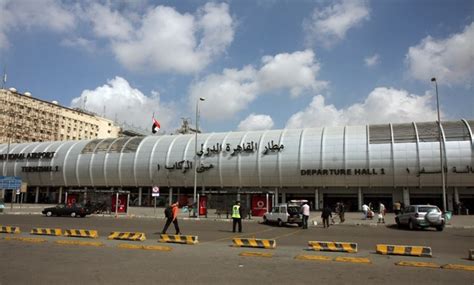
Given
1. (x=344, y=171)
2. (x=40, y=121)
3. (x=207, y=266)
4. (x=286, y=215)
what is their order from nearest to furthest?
(x=207, y=266) < (x=286, y=215) < (x=344, y=171) < (x=40, y=121)

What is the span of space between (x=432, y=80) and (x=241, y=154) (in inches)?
1015

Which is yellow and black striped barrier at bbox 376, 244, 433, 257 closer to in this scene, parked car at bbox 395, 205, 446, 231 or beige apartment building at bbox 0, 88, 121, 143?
parked car at bbox 395, 205, 446, 231

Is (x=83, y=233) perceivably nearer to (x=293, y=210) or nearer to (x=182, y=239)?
(x=182, y=239)

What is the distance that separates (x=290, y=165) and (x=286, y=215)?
972 inches

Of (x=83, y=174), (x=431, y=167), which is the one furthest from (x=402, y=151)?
(x=83, y=174)

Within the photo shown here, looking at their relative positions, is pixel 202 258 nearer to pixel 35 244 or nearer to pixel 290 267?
pixel 290 267

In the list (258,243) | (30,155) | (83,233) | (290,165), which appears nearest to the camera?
(258,243)

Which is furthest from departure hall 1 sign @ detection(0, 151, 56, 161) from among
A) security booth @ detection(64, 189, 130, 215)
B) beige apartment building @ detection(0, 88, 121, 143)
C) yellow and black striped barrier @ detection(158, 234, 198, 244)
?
yellow and black striped barrier @ detection(158, 234, 198, 244)

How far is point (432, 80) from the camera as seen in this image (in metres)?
36.6

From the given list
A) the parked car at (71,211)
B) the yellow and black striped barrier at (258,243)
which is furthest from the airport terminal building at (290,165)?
the yellow and black striped barrier at (258,243)

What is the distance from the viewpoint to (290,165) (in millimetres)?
51406

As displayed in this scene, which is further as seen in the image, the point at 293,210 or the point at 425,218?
the point at 293,210

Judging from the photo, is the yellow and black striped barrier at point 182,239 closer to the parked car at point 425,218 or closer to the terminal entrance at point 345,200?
the parked car at point 425,218

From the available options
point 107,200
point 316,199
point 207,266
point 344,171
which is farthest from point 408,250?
point 316,199
